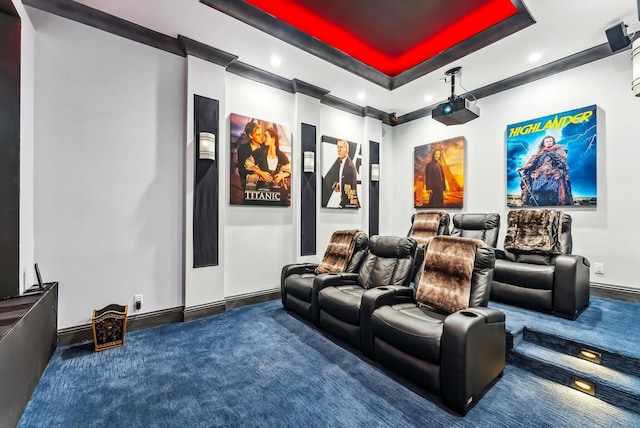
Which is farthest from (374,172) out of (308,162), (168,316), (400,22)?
(168,316)

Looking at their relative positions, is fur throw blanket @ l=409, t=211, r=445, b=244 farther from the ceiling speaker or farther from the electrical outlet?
the ceiling speaker

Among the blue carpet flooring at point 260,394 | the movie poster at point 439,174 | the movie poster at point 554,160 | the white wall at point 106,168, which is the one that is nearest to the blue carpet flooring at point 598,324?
the blue carpet flooring at point 260,394

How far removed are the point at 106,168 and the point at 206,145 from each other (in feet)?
3.35

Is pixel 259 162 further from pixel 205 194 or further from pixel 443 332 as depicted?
pixel 443 332

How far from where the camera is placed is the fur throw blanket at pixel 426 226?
4.41 m

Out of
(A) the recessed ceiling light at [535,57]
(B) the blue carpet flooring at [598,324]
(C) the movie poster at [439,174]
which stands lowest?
(B) the blue carpet flooring at [598,324]

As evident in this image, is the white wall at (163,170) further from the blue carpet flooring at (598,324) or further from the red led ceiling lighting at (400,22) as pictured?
the red led ceiling lighting at (400,22)

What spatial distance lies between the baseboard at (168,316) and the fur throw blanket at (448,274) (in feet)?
7.76

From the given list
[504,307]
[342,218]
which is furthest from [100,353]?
[504,307]

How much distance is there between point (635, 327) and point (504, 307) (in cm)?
100

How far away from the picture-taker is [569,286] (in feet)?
9.09

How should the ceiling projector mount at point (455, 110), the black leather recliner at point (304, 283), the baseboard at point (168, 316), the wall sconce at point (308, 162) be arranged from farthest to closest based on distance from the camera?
the wall sconce at point (308, 162)
the ceiling projector mount at point (455, 110)
the black leather recliner at point (304, 283)
the baseboard at point (168, 316)

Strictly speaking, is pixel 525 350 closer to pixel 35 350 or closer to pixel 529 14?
pixel 529 14

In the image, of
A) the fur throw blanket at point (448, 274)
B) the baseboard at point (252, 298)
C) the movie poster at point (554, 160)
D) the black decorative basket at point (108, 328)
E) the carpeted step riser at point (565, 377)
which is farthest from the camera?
the baseboard at point (252, 298)
